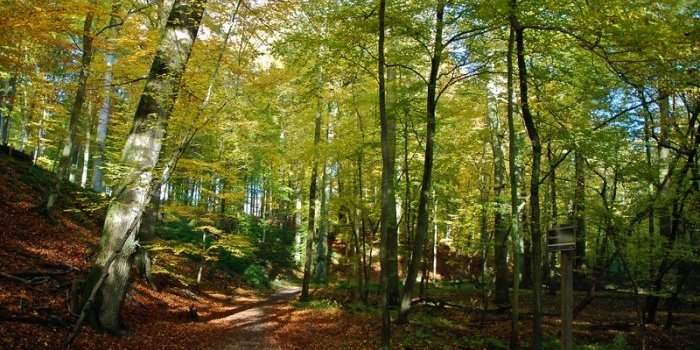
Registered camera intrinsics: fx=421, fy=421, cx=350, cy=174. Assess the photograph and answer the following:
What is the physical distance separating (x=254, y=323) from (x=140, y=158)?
6.28 meters

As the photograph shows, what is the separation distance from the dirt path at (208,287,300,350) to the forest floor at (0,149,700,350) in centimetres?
3

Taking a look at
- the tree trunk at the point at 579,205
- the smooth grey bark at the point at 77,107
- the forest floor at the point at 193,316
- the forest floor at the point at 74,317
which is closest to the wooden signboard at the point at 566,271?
the tree trunk at the point at 579,205

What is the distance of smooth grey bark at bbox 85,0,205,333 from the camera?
7016 millimetres

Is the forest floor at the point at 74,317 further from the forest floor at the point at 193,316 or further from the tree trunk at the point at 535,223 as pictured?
the tree trunk at the point at 535,223

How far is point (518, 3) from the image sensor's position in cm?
762

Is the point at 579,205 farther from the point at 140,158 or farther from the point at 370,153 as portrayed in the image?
the point at 140,158

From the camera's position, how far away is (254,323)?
11641 millimetres

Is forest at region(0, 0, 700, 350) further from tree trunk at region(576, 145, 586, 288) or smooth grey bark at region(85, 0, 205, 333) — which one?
tree trunk at region(576, 145, 586, 288)

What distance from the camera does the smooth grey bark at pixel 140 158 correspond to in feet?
23.0

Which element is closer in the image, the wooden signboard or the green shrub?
the wooden signboard

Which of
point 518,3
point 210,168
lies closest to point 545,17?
point 518,3

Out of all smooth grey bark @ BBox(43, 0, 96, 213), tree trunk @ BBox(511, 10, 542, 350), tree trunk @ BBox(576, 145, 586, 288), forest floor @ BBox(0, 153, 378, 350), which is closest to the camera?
forest floor @ BBox(0, 153, 378, 350)

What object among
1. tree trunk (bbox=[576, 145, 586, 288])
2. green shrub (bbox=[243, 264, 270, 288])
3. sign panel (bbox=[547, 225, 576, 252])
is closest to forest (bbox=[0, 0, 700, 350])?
sign panel (bbox=[547, 225, 576, 252])

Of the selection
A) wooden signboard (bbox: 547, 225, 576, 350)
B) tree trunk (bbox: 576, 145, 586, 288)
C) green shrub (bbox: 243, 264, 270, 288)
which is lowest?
green shrub (bbox: 243, 264, 270, 288)
